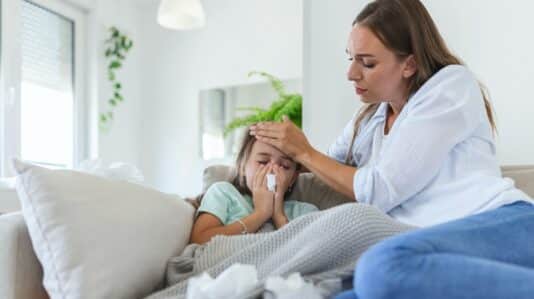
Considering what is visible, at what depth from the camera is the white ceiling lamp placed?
9.06 feet

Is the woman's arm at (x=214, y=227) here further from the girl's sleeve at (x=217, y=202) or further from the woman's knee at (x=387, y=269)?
the woman's knee at (x=387, y=269)

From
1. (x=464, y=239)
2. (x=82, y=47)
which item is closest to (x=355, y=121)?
(x=464, y=239)

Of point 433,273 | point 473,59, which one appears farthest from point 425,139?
point 473,59

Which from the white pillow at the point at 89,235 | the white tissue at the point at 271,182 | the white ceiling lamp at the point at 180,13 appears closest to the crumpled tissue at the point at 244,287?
the white pillow at the point at 89,235

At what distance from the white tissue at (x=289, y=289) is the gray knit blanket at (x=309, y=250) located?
7 cm

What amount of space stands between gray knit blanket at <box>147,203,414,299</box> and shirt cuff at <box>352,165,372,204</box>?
19 centimetres

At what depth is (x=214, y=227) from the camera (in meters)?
1.19

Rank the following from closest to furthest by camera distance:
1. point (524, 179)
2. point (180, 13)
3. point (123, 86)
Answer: point (524, 179) → point (180, 13) → point (123, 86)

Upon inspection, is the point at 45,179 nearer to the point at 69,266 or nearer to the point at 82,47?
the point at 69,266

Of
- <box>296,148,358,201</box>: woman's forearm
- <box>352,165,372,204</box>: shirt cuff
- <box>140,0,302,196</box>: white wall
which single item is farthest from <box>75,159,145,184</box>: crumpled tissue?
<box>140,0,302,196</box>: white wall

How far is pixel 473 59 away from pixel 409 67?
2.54 feet

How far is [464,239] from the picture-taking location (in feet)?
2.55

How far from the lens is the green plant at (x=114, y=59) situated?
12.6 ft

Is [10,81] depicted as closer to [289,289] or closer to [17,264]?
[17,264]
